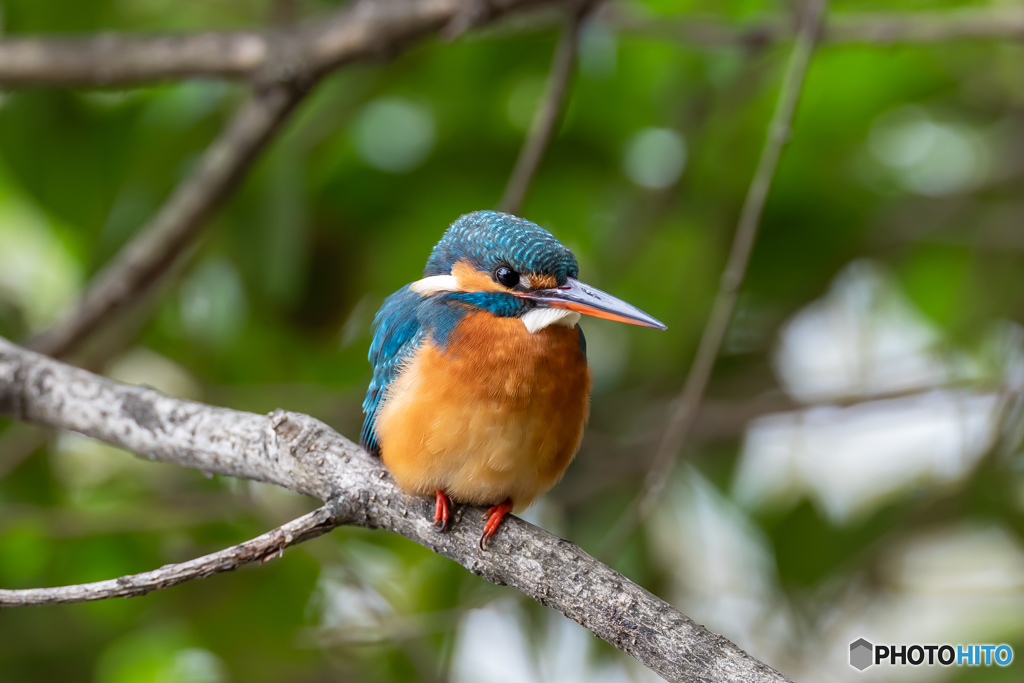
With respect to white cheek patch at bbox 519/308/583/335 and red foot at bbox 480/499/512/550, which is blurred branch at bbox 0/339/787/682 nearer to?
red foot at bbox 480/499/512/550

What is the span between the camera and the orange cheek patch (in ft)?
5.58

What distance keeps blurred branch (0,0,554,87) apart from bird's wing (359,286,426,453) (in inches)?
32.1

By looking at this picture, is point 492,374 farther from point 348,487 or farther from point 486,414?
point 348,487

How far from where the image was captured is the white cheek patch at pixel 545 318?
5.37 ft

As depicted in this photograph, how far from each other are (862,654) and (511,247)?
1.26 meters

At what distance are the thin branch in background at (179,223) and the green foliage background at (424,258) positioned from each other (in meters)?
0.32

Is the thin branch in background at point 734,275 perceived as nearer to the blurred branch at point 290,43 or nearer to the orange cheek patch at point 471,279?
the blurred branch at point 290,43

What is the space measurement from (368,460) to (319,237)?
5.45ft

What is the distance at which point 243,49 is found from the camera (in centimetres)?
241

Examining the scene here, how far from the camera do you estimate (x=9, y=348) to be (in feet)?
6.12

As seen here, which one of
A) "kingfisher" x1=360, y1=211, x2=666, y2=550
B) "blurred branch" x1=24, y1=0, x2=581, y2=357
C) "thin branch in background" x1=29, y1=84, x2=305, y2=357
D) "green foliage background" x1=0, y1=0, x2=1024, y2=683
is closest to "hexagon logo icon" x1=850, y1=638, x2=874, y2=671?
"green foliage background" x1=0, y1=0, x2=1024, y2=683

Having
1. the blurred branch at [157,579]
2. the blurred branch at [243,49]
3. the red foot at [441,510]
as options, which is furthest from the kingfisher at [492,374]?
the blurred branch at [243,49]

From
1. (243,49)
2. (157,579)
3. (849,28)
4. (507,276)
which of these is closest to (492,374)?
(507,276)

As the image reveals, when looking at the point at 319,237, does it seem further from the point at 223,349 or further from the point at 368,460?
the point at 368,460
